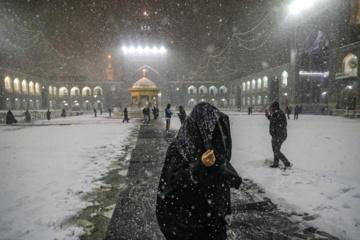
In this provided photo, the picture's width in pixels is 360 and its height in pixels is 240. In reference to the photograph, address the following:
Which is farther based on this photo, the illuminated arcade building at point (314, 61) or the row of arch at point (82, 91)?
the row of arch at point (82, 91)

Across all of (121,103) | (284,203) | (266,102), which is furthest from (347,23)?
(121,103)

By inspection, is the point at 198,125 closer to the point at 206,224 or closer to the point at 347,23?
the point at 206,224

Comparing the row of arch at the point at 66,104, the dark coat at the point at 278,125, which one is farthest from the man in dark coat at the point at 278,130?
the row of arch at the point at 66,104

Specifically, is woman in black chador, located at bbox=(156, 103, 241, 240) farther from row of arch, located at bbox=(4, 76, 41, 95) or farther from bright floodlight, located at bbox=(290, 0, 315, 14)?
row of arch, located at bbox=(4, 76, 41, 95)

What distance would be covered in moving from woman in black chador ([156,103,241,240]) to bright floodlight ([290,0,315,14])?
1382 inches

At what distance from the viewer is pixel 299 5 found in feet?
99.1

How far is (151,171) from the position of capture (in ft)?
15.0

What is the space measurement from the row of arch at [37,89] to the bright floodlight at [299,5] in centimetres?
4194

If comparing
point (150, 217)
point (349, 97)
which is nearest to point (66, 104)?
point (349, 97)

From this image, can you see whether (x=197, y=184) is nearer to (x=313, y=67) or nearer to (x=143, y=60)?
(x=313, y=67)

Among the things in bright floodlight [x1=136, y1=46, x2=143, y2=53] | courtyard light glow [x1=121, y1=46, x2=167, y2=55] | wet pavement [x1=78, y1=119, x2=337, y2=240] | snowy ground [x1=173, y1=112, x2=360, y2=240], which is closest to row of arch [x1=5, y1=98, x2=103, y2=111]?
courtyard light glow [x1=121, y1=46, x2=167, y2=55]

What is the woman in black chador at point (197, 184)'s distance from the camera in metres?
1.55

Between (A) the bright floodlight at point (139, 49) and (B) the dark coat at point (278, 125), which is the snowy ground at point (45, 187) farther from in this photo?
(A) the bright floodlight at point (139, 49)

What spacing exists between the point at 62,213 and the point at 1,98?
37.2m
